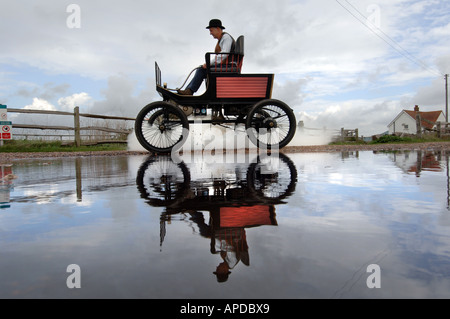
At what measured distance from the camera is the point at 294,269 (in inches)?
55.9

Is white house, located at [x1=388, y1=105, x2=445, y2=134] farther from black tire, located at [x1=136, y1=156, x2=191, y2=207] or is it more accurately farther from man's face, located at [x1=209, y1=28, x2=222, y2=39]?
black tire, located at [x1=136, y1=156, x2=191, y2=207]

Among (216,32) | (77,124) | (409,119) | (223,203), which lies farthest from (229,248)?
(409,119)

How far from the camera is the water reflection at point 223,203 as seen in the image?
67.6 inches

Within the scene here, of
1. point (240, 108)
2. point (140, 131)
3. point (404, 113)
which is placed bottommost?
point (140, 131)

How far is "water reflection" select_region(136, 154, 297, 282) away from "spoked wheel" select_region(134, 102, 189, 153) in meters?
3.09

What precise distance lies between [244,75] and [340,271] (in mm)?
6300

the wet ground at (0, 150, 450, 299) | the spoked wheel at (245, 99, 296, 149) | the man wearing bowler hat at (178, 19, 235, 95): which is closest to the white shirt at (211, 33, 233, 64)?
the man wearing bowler hat at (178, 19, 235, 95)

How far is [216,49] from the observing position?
24.0ft

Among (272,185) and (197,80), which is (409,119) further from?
(272,185)

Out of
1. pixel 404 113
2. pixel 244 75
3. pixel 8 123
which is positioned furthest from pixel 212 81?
pixel 404 113

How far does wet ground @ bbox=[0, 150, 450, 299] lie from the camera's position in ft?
4.22

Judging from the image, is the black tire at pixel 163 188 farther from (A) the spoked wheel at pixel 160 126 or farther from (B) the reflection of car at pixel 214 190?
(A) the spoked wheel at pixel 160 126

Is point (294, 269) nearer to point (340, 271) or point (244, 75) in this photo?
point (340, 271)
